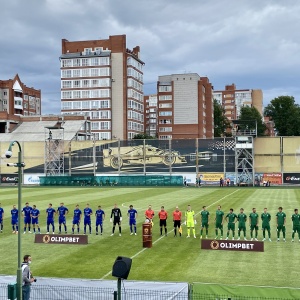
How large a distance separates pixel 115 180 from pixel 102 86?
4245cm

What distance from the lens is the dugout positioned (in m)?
78.5

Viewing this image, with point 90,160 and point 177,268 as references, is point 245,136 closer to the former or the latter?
point 90,160

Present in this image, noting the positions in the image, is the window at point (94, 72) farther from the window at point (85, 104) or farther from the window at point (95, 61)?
the window at point (85, 104)

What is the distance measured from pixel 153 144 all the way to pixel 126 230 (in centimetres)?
5693

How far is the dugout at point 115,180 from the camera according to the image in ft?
258

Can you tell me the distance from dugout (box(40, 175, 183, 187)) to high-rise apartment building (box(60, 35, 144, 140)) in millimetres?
36641

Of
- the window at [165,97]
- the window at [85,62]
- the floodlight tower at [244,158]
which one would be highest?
the window at [85,62]

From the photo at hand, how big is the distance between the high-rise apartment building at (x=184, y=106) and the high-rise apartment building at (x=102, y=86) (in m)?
18.9

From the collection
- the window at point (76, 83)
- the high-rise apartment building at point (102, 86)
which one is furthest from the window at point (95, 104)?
the window at point (76, 83)

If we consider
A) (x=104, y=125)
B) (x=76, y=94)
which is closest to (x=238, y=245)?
(x=104, y=125)

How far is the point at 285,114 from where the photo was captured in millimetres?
132750

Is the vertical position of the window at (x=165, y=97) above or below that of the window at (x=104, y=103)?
above

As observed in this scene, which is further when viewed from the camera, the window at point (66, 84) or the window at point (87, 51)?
the window at point (66, 84)

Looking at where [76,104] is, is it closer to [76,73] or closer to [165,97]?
[76,73]
